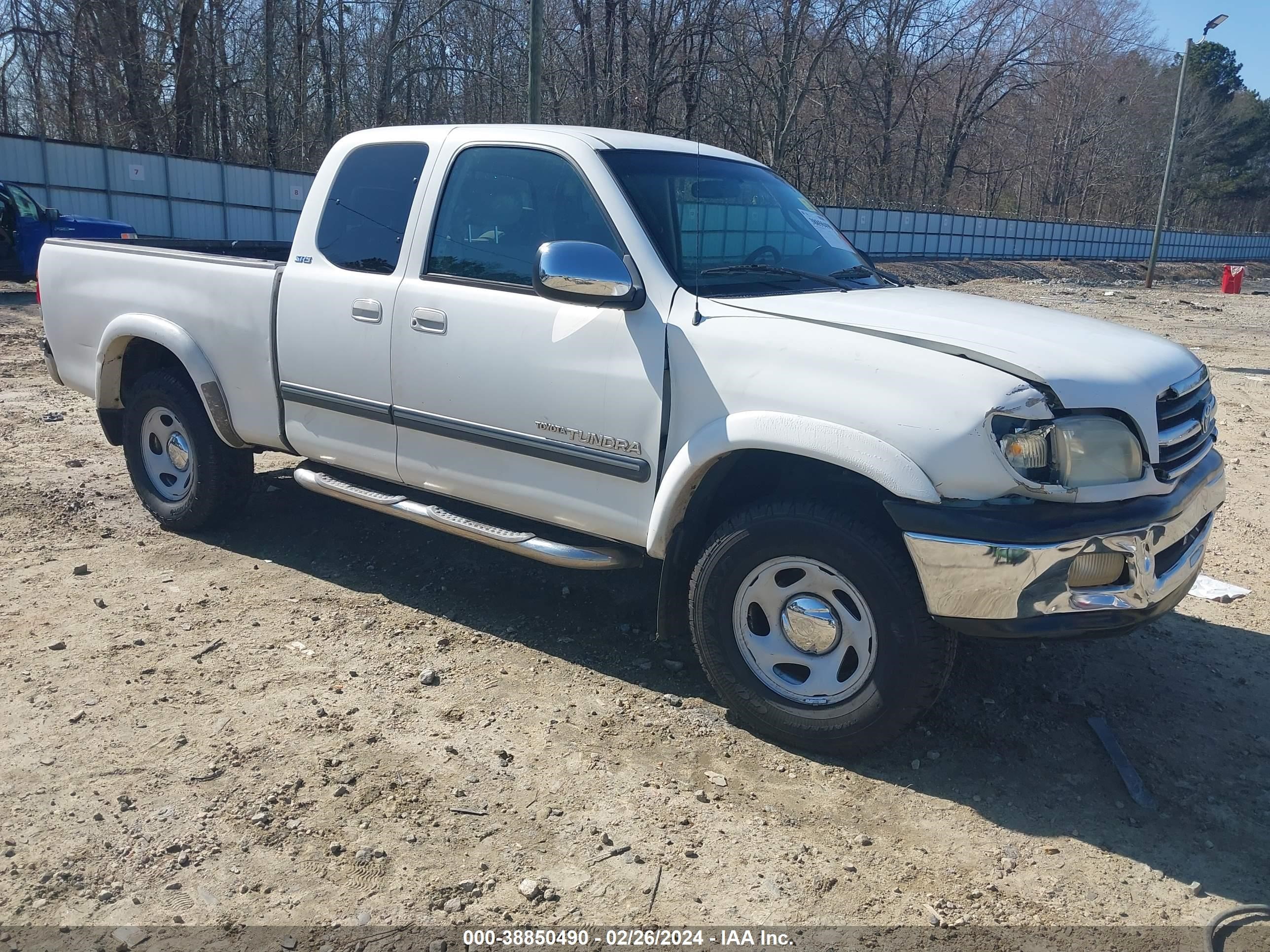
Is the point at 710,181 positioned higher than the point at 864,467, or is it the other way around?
the point at 710,181

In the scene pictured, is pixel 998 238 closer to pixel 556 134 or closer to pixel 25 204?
pixel 25 204

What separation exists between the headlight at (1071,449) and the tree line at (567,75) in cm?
1971

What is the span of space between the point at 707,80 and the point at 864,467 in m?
31.8

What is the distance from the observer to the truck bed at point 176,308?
4926 mm

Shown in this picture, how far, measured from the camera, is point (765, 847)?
122 inches

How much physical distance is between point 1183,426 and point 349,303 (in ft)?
10.9

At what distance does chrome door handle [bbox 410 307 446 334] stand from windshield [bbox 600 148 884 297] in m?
0.93

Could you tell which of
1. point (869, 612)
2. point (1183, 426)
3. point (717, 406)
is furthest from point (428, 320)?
point (1183, 426)

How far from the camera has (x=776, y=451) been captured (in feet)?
11.3

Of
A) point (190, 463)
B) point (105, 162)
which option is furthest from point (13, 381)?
point (105, 162)

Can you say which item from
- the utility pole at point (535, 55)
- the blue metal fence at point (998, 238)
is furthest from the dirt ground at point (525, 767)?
the blue metal fence at point (998, 238)

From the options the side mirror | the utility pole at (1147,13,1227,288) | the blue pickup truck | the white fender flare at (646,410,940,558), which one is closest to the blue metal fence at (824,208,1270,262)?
the utility pole at (1147,13,1227,288)

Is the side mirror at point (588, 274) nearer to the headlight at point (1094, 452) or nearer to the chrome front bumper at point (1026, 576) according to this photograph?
the chrome front bumper at point (1026, 576)

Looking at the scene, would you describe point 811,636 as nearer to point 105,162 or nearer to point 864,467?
point 864,467
